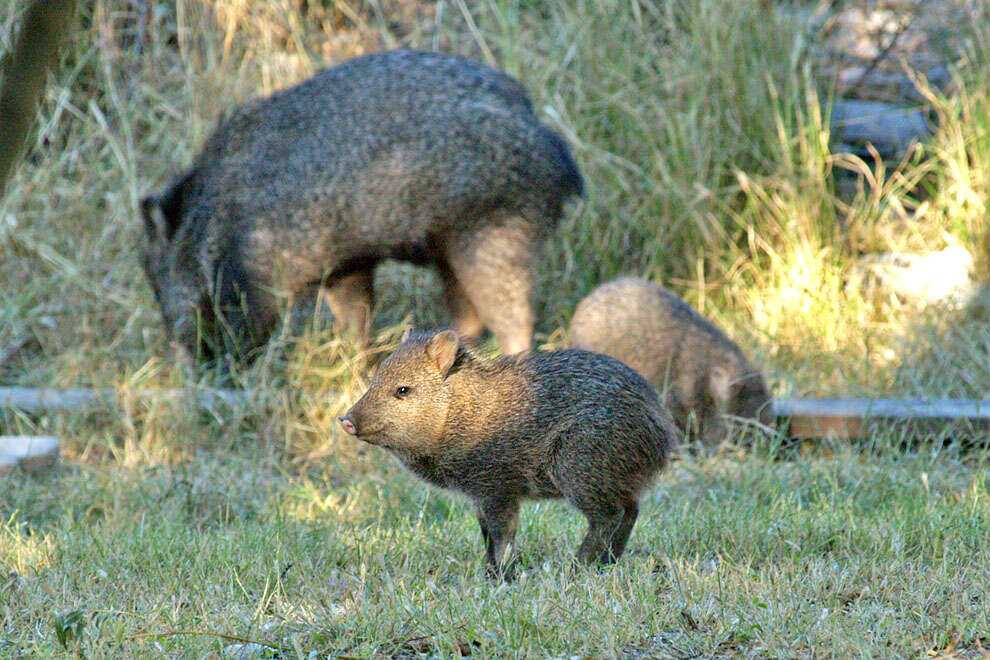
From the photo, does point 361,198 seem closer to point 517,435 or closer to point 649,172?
point 649,172

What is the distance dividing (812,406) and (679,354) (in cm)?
60

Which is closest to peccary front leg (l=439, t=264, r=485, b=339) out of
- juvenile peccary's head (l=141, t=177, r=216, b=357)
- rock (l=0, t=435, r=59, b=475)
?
juvenile peccary's head (l=141, t=177, r=216, b=357)

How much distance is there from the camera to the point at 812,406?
502 cm

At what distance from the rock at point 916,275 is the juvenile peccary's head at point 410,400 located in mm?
3914

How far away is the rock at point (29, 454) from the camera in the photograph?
4.44 metres

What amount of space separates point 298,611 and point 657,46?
543cm

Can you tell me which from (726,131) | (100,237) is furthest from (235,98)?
(726,131)

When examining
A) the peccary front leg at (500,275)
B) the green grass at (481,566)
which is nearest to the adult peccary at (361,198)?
the peccary front leg at (500,275)

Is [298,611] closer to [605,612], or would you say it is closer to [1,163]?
[605,612]

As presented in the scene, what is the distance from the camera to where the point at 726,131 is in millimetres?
6875

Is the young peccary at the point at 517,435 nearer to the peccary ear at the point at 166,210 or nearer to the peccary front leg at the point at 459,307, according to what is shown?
the peccary front leg at the point at 459,307

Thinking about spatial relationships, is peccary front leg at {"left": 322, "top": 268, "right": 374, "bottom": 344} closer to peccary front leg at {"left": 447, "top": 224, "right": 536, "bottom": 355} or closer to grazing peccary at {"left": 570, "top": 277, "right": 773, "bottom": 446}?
peccary front leg at {"left": 447, "top": 224, "right": 536, "bottom": 355}

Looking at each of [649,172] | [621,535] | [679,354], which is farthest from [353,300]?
[621,535]

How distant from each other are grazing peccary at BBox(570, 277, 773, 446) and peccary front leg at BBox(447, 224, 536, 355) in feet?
1.05
